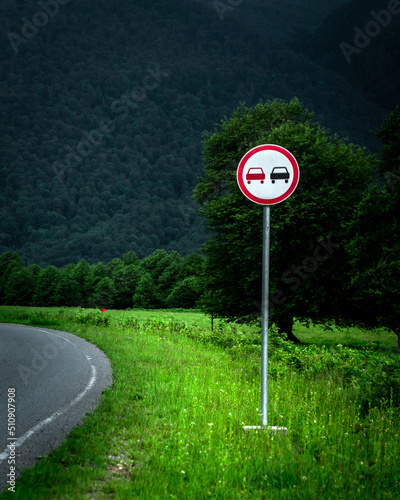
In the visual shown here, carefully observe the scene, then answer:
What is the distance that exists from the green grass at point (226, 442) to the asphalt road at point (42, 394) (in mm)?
277

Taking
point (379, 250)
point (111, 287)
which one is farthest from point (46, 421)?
point (111, 287)

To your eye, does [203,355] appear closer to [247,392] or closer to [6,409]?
[247,392]

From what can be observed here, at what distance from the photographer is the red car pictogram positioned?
16.2 feet

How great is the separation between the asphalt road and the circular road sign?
407 centimetres

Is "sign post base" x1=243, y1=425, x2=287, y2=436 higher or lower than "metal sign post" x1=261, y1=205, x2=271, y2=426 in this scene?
lower

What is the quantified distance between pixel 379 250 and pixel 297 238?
3883 mm

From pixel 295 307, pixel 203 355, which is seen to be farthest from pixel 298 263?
pixel 203 355

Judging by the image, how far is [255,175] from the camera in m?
4.97

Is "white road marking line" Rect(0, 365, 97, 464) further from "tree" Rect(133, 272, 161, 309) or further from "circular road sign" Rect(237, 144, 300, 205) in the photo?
"tree" Rect(133, 272, 161, 309)

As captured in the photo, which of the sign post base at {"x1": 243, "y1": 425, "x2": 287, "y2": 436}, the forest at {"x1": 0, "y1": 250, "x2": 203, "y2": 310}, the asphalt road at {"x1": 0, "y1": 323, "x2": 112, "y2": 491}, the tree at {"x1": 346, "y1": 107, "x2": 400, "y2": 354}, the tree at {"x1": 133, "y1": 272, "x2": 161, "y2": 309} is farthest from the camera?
the forest at {"x1": 0, "y1": 250, "x2": 203, "y2": 310}

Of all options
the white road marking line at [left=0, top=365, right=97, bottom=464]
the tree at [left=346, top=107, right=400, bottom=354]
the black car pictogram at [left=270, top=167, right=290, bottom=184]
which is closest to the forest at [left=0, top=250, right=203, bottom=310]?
the tree at [left=346, top=107, right=400, bottom=354]

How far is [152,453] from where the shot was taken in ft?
12.1

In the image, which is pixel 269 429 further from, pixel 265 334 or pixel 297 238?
pixel 297 238

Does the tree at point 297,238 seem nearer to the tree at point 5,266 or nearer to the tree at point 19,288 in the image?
the tree at point 19,288
